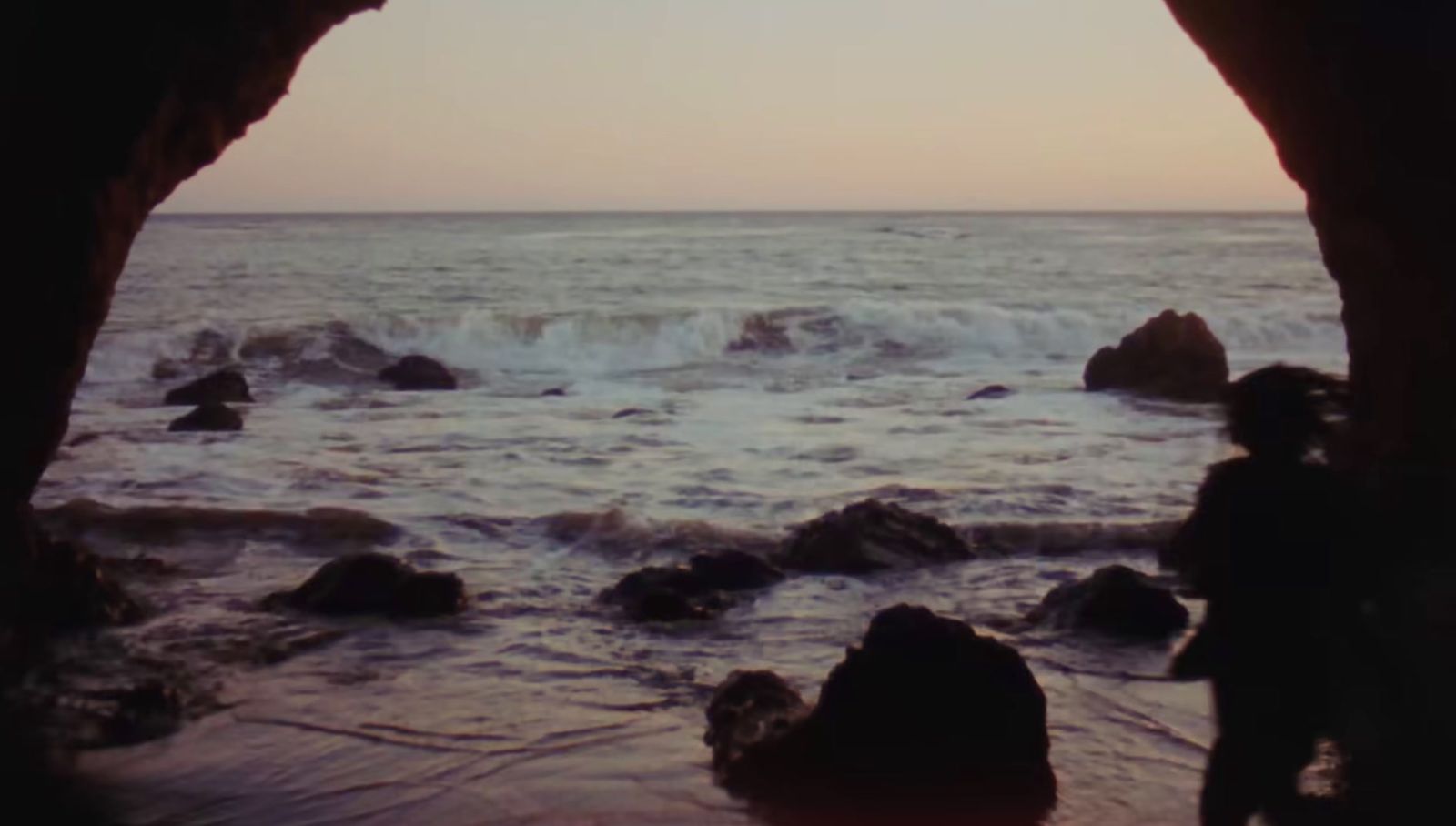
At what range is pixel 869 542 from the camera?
1038 centimetres

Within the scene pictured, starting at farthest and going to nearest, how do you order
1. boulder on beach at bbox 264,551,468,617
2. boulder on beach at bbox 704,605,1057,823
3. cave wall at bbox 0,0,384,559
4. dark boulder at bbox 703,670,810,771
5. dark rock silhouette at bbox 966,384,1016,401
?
1. dark rock silhouette at bbox 966,384,1016,401
2. boulder on beach at bbox 264,551,468,617
3. cave wall at bbox 0,0,384,559
4. dark boulder at bbox 703,670,810,771
5. boulder on beach at bbox 704,605,1057,823

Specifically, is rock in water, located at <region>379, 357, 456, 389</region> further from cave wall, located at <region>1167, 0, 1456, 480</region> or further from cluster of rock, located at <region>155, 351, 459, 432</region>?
cave wall, located at <region>1167, 0, 1456, 480</region>

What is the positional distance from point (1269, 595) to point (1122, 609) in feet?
13.3

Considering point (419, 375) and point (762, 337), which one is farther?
point (762, 337)

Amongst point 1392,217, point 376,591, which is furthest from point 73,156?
point 1392,217

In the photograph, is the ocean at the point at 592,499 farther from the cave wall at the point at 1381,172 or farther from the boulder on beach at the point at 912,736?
Answer: the cave wall at the point at 1381,172

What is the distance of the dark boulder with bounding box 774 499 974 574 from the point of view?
10.2 meters

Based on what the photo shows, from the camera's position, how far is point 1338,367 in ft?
89.7

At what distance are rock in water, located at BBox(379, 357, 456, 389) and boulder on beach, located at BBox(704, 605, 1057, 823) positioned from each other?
712 inches

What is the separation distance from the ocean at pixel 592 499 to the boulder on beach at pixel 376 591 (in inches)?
9.2

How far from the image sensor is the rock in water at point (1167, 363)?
2078cm

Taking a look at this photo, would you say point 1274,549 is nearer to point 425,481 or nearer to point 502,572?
point 502,572

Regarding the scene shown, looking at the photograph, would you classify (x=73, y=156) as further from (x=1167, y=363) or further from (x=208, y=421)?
(x=1167, y=363)

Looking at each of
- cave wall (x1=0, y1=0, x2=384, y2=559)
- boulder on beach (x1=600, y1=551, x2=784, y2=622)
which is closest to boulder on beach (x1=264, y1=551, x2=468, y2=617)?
boulder on beach (x1=600, y1=551, x2=784, y2=622)
